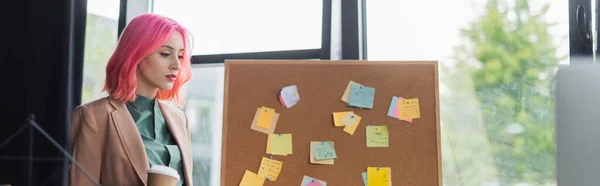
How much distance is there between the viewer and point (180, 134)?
6.90 feet

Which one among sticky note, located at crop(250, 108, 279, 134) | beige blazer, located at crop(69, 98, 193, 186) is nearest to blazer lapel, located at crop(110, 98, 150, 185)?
beige blazer, located at crop(69, 98, 193, 186)

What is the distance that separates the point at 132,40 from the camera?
201cm

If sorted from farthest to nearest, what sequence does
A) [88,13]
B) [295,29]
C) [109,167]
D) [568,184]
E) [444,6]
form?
1. [88,13]
2. [295,29]
3. [444,6]
4. [109,167]
5. [568,184]

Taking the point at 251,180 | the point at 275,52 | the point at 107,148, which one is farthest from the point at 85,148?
the point at 275,52

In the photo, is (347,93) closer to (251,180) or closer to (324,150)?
(324,150)

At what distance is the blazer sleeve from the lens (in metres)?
1.89

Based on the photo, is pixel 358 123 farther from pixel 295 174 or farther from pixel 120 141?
pixel 120 141

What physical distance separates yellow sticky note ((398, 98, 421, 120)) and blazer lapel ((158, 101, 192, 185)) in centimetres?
77

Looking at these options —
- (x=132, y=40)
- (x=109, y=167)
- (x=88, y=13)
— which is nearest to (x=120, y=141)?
(x=109, y=167)

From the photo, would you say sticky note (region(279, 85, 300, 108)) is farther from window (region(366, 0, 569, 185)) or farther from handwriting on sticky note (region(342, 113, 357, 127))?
window (region(366, 0, 569, 185))

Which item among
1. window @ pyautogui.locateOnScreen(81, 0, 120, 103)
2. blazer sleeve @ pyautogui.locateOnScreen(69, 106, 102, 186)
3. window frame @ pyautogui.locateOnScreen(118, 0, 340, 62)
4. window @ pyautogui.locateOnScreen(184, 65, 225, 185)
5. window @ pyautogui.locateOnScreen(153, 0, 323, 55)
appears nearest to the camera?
blazer sleeve @ pyautogui.locateOnScreen(69, 106, 102, 186)

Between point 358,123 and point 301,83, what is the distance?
→ 0.25 metres

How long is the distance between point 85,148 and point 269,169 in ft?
2.01

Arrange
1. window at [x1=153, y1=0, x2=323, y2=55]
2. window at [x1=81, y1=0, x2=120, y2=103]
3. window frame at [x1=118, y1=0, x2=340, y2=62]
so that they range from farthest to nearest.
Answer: window at [x1=81, y1=0, x2=120, y2=103] < window at [x1=153, y1=0, x2=323, y2=55] < window frame at [x1=118, y1=0, x2=340, y2=62]
